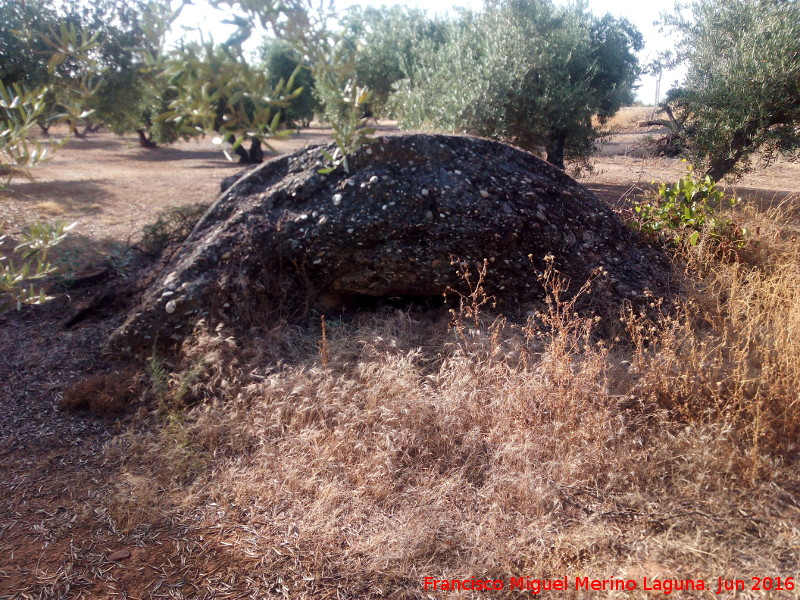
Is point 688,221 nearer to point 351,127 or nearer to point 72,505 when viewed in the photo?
point 351,127

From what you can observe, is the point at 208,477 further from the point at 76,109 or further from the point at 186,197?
the point at 186,197

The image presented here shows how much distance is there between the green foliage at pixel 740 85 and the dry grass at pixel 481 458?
4651 millimetres

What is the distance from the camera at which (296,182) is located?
4.64 meters

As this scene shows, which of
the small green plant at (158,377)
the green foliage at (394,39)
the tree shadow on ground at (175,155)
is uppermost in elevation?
the green foliage at (394,39)

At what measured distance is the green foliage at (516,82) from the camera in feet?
27.9

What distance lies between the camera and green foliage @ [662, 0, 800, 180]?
704 cm

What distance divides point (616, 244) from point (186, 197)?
9.16m

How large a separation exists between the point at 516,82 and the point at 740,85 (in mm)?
3157

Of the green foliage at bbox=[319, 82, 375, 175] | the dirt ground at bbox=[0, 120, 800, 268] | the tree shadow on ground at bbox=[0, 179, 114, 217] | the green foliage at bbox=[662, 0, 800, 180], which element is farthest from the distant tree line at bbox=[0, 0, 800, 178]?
the green foliage at bbox=[319, 82, 375, 175]

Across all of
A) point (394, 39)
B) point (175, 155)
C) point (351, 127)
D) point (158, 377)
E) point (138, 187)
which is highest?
point (394, 39)

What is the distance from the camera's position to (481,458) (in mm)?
3037

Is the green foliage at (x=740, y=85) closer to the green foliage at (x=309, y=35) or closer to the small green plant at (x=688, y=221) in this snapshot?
the small green plant at (x=688, y=221)

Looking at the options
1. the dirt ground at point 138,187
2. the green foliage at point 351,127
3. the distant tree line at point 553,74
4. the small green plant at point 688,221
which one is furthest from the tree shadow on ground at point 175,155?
the green foliage at point 351,127

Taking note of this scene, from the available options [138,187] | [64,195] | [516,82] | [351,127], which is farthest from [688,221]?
[138,187]
